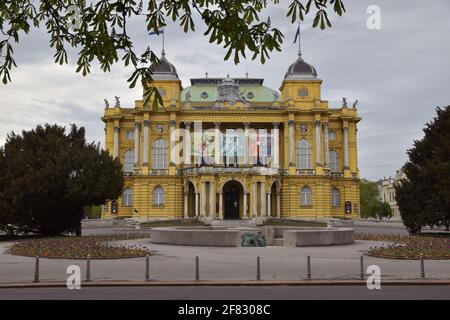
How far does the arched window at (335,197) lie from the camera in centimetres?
8200

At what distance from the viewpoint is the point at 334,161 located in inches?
3312

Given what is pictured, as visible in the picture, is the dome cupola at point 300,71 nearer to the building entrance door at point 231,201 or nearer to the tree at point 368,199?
the building entrance door at point 231,201

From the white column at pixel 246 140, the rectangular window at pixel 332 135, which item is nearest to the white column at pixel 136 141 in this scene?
the white column at pixel 246 140

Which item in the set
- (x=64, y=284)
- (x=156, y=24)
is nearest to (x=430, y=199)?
(x=64, y=284)

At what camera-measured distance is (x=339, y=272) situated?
19547 mm

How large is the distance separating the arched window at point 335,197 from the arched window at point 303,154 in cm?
655

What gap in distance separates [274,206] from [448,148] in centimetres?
4115

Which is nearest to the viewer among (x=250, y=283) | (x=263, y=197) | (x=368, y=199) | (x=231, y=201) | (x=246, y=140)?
(x=250, y=283)

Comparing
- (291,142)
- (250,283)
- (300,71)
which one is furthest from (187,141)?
(250,283)

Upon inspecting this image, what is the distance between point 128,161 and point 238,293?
69677mm

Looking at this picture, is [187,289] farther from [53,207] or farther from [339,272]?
[53,207]

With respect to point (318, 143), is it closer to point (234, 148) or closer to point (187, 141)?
point (234, 148)

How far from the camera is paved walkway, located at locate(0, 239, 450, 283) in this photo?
1836cm

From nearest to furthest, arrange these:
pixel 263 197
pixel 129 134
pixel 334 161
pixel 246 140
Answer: pixel 263 197 < pixel 246 140 < pixel 129 134 < pixel 334 161
